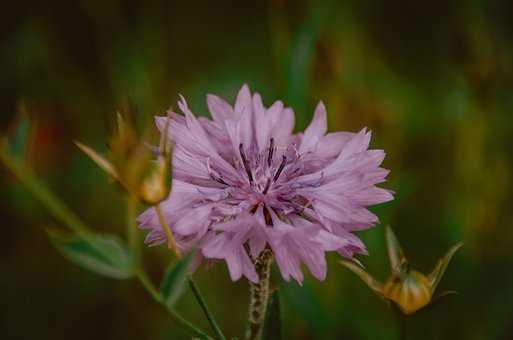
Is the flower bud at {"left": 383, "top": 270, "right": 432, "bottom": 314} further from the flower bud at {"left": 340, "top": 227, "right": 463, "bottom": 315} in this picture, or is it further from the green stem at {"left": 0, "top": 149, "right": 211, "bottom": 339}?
the green stem at {"left": 0, "top": 149, "right": 211, "bottom": 339}

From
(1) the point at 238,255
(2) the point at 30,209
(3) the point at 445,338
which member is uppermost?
(1) the point at 238,255

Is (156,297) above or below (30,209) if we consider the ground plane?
above

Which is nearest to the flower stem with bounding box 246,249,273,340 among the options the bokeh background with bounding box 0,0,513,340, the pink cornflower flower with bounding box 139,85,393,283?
the pink cornflower flower with bounding box 139,85,393,283

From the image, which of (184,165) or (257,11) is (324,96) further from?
(184,165)

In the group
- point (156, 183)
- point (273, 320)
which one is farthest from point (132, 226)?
point (273, 320)

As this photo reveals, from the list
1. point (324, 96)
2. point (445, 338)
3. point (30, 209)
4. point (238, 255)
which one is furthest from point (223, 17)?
point (238, 255)

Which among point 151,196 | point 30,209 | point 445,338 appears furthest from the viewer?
point 30,209

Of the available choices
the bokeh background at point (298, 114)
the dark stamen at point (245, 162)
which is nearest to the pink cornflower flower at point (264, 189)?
the dark stamen at point (245, 162)

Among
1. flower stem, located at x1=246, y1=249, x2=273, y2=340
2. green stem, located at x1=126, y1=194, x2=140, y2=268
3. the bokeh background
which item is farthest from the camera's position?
the bokeh background
